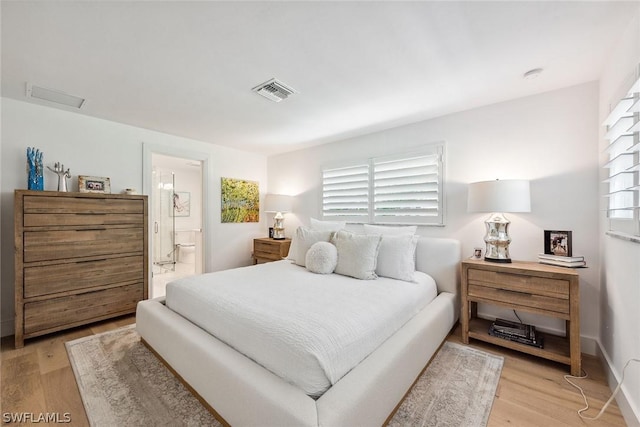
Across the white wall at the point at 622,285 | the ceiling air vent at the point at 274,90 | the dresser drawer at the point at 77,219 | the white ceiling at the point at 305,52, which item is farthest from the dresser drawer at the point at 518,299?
the dresser drawer at the point at 77,219

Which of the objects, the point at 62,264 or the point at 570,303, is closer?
the point at 570,303

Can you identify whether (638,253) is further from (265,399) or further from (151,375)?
(151,375)

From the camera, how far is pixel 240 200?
4574 millimetres

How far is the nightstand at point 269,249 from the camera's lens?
161 inches

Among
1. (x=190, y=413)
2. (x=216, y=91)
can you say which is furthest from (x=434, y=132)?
(x=190, y=413)

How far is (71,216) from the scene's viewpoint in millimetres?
2637

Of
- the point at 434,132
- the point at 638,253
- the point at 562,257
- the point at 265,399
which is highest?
the point at 434,132

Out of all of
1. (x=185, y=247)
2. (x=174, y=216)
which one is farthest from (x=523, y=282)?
(x=174, y=216)

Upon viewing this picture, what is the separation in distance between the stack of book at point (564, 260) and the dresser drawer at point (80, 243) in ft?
13.7

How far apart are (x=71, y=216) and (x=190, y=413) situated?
2357 mm

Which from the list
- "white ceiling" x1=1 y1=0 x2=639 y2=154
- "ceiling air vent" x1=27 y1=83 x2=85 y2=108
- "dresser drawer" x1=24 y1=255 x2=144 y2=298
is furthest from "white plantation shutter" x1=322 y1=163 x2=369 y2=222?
"ceiling air vent" x1=27 y1=83 x2=85 y2=108

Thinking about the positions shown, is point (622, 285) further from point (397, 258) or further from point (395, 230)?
point (395, 230)

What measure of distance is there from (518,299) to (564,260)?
483 millimetres

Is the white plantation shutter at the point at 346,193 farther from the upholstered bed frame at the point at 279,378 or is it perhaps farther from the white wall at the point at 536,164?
the upholstered bed frame at the point at 279,378
